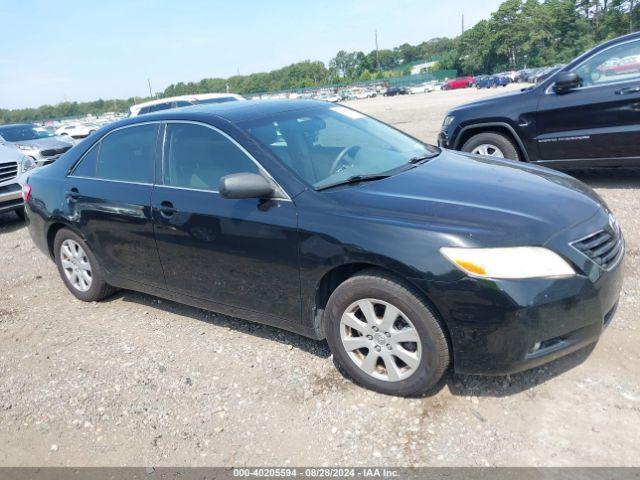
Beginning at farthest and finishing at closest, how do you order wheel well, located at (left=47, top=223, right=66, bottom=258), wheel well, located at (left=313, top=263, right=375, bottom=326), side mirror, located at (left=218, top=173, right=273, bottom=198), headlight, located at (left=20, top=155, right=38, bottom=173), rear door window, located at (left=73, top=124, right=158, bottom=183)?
headlight, located at (left=20, top=155, right=38, bottom=173)
wheel well, located at (left=47, top=223, right=66, bottom=258)
rear door window, located at (left=73, top=124, right=158, bottom=183)
side mirror, located at (left=218, top=173, right=273, bottom=198)
wheel well, located at (left=313, top=263, right=375, bottom=326)

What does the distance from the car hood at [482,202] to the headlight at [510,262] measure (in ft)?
0.16

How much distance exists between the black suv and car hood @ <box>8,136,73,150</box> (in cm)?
909

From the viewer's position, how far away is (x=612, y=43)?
6215 millimetres

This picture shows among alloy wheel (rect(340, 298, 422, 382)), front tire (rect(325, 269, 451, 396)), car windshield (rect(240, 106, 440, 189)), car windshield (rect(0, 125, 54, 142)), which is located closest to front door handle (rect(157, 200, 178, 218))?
car windshield (rect(240, 106, 440, 189))

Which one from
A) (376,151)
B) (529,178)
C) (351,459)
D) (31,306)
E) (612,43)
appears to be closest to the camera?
(351,459)

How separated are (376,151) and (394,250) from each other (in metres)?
1.28

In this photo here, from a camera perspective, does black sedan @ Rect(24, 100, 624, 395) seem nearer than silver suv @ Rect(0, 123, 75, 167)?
Yes

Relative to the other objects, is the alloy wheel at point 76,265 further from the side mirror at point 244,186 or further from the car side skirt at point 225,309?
the side mirror at point 244,186

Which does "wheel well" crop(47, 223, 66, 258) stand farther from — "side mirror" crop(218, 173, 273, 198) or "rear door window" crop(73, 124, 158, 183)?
"side mirror" crop(218, 173, 273, 198)

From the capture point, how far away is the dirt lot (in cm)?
267

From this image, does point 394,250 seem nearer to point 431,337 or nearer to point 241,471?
point 431,337

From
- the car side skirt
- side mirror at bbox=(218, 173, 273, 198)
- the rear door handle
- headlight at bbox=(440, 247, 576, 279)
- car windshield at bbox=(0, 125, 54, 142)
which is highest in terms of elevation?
car windshield at bbox=(0, 125, 54, 142)

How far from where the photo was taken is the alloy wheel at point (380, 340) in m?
2.91

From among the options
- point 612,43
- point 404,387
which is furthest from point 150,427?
point 612,43
